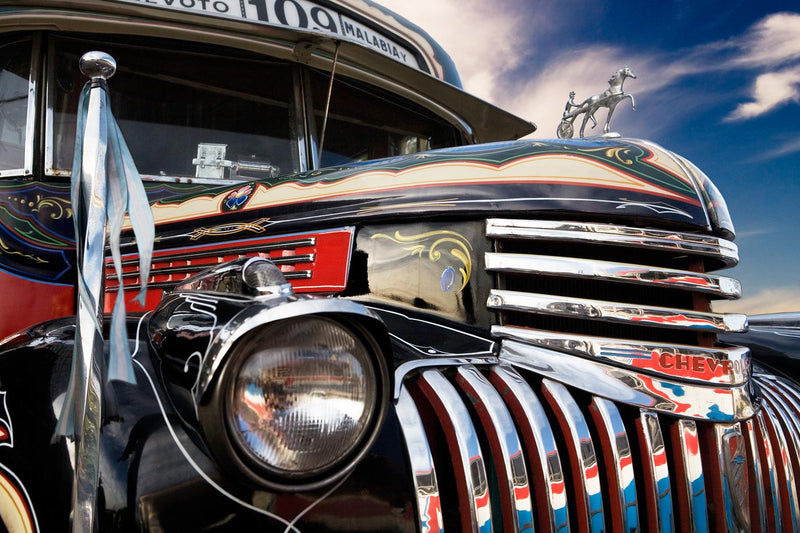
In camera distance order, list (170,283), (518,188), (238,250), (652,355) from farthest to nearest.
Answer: (170,283) → (238,250) → (518,188) → (652,355)

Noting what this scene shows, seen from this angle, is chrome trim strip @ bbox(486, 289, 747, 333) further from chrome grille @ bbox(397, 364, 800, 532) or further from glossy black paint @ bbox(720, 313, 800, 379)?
glossy black paint @ bbox(720, 313, 800, 379)

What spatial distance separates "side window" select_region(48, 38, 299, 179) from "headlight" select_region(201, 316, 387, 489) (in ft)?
5.69

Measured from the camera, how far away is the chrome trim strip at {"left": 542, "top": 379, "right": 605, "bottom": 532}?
1261 mm

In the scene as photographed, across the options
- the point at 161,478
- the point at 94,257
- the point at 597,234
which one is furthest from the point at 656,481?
the point at 94,257

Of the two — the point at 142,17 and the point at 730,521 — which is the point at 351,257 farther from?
the point at 142,17

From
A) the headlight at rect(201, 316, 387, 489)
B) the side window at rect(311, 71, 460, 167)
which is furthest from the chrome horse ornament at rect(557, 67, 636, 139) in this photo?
the headlight at rect(201, 316, 387, 489)

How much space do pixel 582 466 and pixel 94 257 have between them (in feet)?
3.52

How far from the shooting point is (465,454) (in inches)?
47.6

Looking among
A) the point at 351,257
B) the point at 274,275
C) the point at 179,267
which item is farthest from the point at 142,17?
the point at 274,275

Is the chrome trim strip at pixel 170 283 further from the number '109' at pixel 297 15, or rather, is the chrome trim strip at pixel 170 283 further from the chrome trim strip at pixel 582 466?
the number '109' at pixel 297 15

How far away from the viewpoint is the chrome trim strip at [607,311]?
152 centimetres

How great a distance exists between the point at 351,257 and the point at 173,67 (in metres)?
1.42

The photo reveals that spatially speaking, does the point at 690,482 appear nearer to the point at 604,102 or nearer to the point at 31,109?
the point at 604,102

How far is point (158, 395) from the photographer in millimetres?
1139
